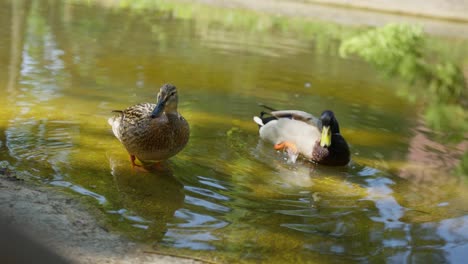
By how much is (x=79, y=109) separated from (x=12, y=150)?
1472 millimetres

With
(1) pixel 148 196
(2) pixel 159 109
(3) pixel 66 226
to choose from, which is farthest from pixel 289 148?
(3) pixel 66 226

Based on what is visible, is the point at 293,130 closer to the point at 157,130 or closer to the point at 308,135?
the point at 308,135

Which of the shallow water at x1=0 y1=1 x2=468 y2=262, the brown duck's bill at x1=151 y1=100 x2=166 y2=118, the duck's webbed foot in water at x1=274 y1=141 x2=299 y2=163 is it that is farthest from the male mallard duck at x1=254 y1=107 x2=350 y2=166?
the brown duck's bill at x1=151 y1=100 x2=166 y2=118

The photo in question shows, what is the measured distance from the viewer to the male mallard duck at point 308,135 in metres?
5.55

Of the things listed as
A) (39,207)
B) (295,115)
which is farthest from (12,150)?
(295,115)

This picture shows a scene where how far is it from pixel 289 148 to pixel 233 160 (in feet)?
3.00

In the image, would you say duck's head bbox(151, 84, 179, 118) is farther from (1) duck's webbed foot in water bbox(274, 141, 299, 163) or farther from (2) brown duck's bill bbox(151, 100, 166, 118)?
(1) duck's webbed foot in water bbox(274, 141, 299, 163)

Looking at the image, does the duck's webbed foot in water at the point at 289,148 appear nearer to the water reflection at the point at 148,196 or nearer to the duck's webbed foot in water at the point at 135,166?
the water reflection at the point at 148,196

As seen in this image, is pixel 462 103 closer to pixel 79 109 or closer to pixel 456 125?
pixel 456 125

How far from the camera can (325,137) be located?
18.5 ft

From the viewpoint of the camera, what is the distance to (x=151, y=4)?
746 inches

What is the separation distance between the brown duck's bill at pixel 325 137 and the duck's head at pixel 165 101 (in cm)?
166

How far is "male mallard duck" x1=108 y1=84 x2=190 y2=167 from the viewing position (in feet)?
14.8

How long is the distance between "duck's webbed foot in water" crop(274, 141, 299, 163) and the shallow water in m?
0.13
